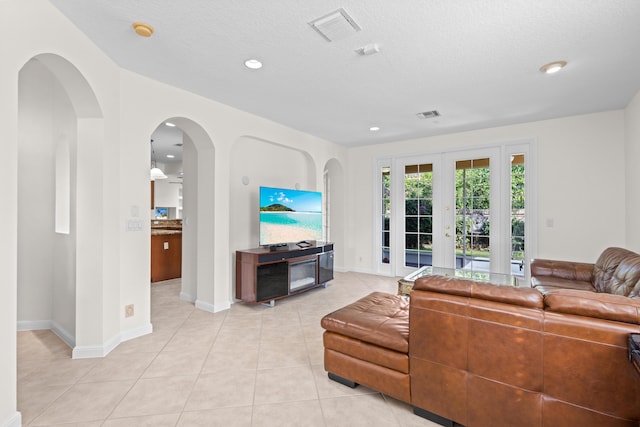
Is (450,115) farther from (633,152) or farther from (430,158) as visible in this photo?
(633,152)

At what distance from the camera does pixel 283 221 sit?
4.27 meters

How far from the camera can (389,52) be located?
2.45 m

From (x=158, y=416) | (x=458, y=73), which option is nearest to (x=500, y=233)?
(x=458, y=73)

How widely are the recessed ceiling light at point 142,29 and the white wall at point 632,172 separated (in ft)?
15.7

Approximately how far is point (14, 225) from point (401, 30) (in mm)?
2751

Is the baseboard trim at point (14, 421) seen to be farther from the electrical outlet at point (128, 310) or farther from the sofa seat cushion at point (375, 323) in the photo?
the sofa seat cushion at point (375, 323)

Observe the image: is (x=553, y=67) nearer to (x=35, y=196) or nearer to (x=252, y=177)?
(x=252, y=177)

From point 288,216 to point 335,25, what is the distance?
270 centimetres

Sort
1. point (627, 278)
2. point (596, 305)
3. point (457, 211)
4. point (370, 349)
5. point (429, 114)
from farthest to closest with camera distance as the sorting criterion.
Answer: point (457, 211) → point (429, 114) → point (627, 278) → point (370, 349) → point (596, 305)

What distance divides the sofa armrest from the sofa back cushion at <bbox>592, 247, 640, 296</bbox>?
0.08 m

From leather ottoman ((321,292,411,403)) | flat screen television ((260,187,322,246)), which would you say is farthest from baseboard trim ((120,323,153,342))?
leather ottoman ((321,292,411,403))

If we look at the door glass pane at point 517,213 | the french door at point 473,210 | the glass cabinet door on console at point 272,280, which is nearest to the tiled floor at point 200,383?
the glass cabinet door on console at point 272,280

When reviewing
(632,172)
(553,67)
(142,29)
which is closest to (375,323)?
(142,29)

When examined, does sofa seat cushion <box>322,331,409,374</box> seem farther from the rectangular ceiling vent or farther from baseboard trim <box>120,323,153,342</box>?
the rectangular ceiling vent
